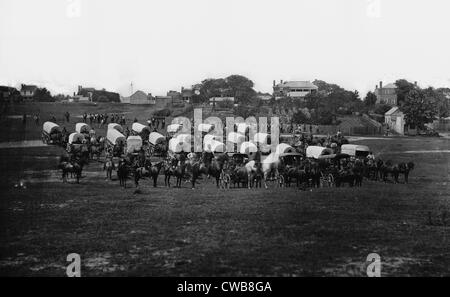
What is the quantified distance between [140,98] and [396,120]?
118ft

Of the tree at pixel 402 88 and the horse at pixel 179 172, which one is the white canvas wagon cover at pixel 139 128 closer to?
the horse at pixel 179 172

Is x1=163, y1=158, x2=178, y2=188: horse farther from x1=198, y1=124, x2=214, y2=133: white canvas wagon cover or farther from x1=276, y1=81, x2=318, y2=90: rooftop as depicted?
x1=276, y1=81, x2=318, y2=90: rooftop

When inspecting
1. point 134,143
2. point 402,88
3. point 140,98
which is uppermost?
point 402,88

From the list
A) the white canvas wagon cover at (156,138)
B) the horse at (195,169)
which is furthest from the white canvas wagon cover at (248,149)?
the white canvas wagon cover at (156,138)

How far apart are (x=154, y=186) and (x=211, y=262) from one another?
1151cm

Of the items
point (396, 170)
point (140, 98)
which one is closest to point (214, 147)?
point (396, 170)

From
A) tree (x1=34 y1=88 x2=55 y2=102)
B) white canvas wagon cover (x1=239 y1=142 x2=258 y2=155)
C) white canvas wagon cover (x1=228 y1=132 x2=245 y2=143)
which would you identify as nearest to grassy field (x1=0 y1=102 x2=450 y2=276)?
white canvas wagon cover (x1=239 y1=142 x2=258 y2=155)

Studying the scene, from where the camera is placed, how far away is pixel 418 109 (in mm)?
57812

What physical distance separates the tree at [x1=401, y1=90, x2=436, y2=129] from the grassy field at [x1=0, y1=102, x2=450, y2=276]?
39117 millimetres

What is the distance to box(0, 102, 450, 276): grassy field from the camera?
11305 millimetres

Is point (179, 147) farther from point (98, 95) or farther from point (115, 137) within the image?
point (98, 95)

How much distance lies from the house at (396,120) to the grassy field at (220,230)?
121 ft

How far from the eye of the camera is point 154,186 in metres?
22.4

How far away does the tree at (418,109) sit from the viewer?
57.8 metres
